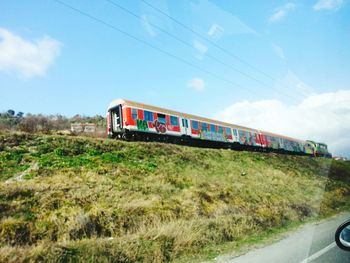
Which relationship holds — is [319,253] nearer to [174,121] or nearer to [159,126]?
[159,126]

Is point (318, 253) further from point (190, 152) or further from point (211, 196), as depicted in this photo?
point (190, 152)

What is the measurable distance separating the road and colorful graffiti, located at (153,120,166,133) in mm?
14402

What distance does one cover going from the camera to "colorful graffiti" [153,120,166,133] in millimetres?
22516

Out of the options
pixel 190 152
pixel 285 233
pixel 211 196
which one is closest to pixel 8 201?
pixel 211 196

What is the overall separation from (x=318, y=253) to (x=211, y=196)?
6.88 meters

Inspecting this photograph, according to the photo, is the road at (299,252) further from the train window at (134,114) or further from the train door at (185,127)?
the train door at (185,127)

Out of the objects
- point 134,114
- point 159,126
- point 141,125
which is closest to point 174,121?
point 159,126

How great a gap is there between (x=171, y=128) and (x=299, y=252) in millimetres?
17076

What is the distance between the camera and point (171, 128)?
2378cm

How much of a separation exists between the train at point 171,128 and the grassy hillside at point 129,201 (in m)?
1.99

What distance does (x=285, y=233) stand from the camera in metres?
10.2

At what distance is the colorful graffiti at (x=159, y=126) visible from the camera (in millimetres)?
22516

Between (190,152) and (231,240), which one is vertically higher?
(190,152)

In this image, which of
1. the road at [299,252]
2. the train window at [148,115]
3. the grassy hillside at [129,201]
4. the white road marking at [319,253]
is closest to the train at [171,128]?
the train window at [148,115]
